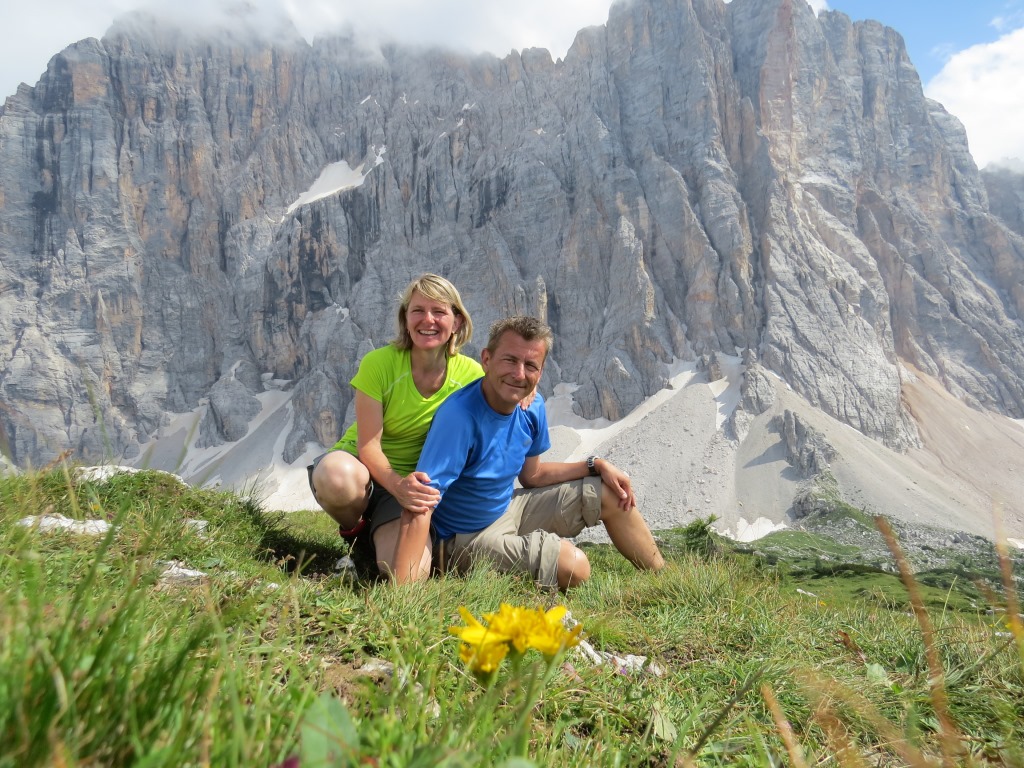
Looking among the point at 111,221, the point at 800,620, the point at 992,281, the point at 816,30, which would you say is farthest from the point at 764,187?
the point at 111,221

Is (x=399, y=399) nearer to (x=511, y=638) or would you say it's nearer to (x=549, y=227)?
(x=511, y=638)

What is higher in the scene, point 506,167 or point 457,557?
point 506,167

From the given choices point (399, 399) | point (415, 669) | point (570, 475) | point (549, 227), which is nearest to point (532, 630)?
point (415, 669)

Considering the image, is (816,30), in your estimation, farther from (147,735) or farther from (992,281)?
(147,735)

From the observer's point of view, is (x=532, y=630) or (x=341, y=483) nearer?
(x=532, y=630)

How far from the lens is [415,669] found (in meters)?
1.95

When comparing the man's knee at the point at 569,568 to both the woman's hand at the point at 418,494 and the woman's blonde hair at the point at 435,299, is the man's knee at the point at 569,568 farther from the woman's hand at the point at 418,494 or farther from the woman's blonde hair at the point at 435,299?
the woman's blonde hair at the point at 435,299

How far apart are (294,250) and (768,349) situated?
74.8 meters

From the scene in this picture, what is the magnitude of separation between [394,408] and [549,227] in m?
83.7

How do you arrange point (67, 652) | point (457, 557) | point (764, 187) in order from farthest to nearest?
point (764, 187) < point (457, 557) < point (67, 652)

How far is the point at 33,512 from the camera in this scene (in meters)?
3.49

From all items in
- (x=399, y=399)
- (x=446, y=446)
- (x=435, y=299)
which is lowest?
(x=446, y=446)

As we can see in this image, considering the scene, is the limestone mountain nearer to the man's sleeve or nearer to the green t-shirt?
the green t-shirt

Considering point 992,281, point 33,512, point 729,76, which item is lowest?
point 33,512
